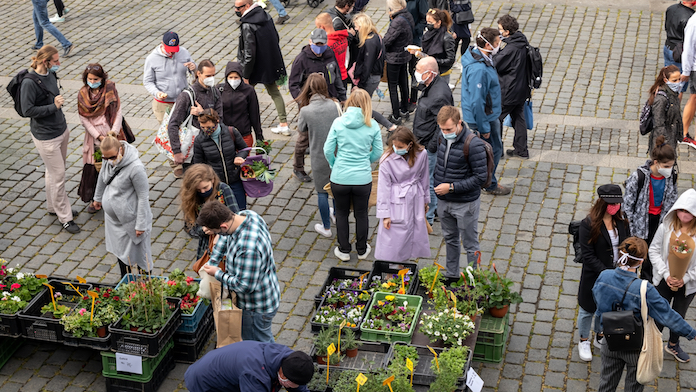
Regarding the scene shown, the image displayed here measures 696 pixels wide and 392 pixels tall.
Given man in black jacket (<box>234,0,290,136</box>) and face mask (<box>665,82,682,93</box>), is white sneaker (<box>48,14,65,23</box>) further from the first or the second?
face mask (<box>665,82,682,93</box>)

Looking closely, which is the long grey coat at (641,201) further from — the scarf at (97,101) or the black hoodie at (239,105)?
the scarf at (97,101)

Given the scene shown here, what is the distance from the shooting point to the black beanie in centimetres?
514

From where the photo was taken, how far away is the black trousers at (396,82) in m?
11.7

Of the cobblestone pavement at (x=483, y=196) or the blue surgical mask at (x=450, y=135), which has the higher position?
the blue surgical mask at (x=450, y=135)

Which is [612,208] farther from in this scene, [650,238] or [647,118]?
[647,118]

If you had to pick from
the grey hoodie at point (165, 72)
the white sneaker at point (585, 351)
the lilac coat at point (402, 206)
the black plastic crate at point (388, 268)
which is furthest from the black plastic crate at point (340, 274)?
the grey hoodie at point (165, 72)

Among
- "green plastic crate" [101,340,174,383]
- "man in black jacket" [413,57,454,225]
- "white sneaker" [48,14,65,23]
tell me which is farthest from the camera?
"white sneaker" [48,14,65,23]

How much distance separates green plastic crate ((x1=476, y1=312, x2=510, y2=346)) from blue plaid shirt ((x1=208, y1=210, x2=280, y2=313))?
1.99 meters

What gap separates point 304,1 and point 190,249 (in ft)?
31.3

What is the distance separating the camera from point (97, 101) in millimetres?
9148

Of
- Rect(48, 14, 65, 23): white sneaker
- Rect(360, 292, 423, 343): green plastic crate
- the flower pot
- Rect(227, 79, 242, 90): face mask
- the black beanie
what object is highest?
the black beanie

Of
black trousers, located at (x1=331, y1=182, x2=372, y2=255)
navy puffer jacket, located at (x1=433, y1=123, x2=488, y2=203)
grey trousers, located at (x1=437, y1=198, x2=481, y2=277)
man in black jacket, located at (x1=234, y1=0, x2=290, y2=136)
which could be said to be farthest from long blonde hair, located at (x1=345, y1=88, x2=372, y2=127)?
man in black jacket, located at (x1=234, y1=0, x2=290, y2=136)

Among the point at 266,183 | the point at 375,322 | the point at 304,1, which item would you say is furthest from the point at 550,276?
the point at 304,1

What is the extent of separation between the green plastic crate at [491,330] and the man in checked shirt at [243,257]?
75.7 inches
